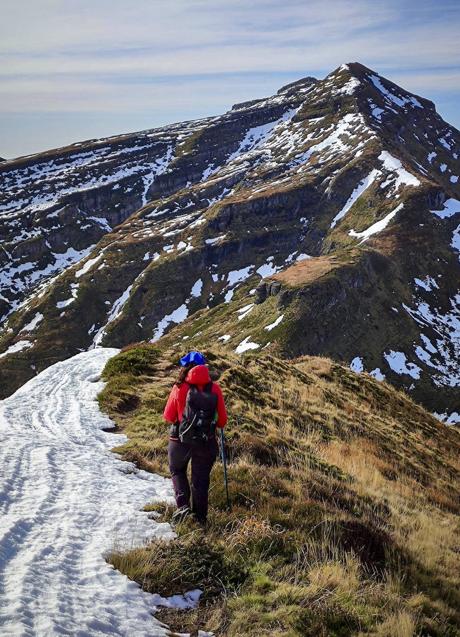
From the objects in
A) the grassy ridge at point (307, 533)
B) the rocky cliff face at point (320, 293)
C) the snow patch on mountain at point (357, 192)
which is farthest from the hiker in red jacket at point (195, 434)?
the snow patch on mountain at point (357, 192)

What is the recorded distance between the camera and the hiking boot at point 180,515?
7.98m

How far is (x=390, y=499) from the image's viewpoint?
1042cm

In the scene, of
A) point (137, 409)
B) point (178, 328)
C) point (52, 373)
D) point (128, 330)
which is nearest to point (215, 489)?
point (137, 409)

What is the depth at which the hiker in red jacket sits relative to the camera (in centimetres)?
800

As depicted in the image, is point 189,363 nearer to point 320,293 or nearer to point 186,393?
point 186,393

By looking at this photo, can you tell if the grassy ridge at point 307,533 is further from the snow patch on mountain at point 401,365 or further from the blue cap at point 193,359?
the snow patch on mountain at point 401,365

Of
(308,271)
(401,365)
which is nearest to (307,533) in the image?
(401,365)

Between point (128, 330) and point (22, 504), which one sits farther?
point (128, 330)

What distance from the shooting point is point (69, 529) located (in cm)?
746

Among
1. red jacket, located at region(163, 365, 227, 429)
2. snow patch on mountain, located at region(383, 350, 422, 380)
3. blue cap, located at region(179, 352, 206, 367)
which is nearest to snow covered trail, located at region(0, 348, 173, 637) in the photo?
red jacket, located at region(163, 365, 227, 429)

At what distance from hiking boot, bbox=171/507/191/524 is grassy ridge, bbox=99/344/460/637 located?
200mm

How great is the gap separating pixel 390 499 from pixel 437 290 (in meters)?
132

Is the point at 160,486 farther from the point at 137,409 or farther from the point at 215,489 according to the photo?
the point at 137,409

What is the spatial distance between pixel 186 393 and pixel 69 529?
8.75ft
